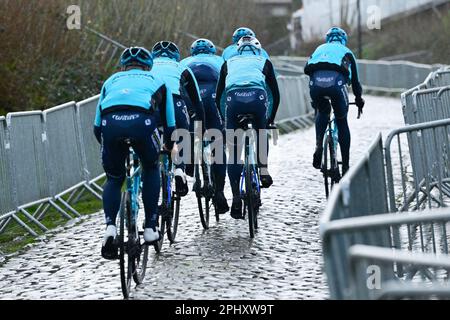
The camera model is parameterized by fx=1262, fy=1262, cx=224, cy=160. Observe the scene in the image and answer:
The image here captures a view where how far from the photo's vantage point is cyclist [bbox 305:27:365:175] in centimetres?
1483

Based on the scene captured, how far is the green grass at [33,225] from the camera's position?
13.2 metres

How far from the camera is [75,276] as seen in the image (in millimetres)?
10633

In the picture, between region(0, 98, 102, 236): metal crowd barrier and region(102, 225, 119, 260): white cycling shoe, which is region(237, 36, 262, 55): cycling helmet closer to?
region(0, 98, 102, 236): metal crowd barrier

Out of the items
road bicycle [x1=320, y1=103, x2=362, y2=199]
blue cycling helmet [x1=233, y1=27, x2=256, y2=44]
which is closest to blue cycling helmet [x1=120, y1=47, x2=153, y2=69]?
blue cycling helmet [x1=233, y1=27, x2=256, y2=44]

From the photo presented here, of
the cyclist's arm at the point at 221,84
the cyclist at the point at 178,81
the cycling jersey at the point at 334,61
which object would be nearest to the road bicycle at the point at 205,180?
the cyclist's arm at the point at 221,84

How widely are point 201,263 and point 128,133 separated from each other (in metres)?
1.87

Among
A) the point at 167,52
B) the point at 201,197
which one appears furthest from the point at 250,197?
the point at 167,52

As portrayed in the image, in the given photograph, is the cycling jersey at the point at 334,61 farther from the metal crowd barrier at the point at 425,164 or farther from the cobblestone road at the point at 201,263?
the metal crowd barrier at the point at 425,164

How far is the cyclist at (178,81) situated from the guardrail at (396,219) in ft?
7.39

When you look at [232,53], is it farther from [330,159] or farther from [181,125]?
[330,159]

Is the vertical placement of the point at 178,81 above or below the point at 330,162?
above

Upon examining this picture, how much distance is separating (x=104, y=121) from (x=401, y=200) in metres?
2.95

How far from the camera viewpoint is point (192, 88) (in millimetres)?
12266

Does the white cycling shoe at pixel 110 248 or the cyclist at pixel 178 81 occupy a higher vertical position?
the cyclist at pixel 178 81
